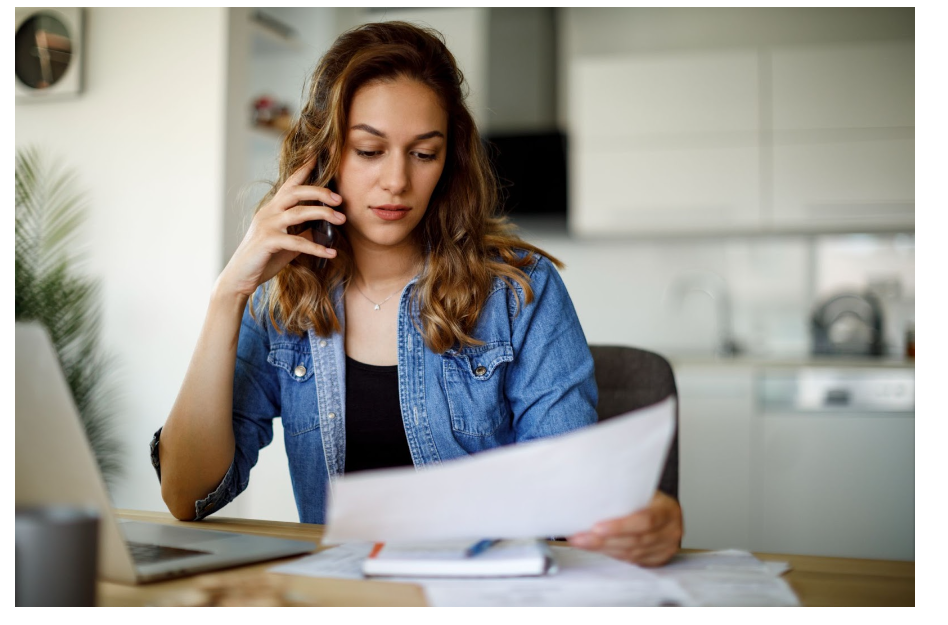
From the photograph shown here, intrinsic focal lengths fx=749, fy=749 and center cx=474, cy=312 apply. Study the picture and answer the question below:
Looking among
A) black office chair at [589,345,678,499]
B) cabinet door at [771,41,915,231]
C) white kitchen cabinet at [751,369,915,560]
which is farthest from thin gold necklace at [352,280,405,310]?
cabinet door at [771,41,915,231]

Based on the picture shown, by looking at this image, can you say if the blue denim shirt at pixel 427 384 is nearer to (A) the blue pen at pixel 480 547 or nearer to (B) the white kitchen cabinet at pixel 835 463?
(A) the blue pen at pixel 480 547

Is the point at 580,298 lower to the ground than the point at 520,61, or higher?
lower

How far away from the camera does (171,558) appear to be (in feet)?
2.54

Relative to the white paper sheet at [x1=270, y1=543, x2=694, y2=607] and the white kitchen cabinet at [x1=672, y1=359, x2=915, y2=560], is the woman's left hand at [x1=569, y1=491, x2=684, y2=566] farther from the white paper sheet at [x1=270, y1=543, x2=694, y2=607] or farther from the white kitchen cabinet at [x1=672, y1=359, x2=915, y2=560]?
the white kitchen cabinet at [x1=672, y1=359, x2=915, y2=560]

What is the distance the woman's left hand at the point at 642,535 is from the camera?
688 mm

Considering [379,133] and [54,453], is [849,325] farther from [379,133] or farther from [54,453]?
[54,453]

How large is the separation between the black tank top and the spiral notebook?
49cm

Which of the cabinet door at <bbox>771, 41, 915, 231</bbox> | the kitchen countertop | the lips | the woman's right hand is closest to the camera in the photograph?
the woman's right hand

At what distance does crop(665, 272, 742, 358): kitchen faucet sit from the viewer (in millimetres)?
3705

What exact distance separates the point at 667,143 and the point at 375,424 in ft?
8.50

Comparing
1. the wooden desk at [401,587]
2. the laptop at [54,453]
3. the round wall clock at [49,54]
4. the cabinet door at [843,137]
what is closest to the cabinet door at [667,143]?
the cabinet door at [843,137]

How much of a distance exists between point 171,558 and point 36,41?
2.45 metres
